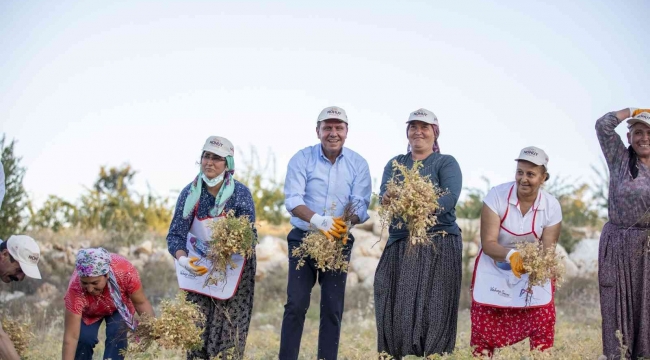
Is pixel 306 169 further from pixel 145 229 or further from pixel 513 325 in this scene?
pixel 145 229

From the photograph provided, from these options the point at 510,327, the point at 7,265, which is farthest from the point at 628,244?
the point at 7,265

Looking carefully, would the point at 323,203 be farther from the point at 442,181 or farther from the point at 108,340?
the point at 108,340

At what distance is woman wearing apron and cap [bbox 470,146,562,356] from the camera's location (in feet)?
20.2

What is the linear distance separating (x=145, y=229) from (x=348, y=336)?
27.8ft

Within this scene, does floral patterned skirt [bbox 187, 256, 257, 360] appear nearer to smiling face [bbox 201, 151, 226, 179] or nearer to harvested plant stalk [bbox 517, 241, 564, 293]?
smiling face [bbox 201, 151, 226, 179]

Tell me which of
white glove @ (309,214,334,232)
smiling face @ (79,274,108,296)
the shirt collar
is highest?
the shirt collar

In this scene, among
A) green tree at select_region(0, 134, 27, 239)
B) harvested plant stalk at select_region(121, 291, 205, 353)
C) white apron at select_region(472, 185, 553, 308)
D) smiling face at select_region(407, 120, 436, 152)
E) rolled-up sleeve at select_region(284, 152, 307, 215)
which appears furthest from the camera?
green tree at select_region(0, 134, 27, 239)

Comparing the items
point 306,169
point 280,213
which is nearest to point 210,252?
point 306,169

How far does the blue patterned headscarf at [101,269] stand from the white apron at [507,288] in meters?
2.89

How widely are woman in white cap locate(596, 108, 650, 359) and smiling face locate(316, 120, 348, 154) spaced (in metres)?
2.20

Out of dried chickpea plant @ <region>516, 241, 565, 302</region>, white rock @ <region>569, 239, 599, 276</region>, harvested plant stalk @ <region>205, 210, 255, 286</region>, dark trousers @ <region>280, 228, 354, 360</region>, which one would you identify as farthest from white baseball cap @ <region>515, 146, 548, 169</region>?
white rock @ <region>569, 239, 599, 276</region>

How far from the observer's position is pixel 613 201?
6.24m

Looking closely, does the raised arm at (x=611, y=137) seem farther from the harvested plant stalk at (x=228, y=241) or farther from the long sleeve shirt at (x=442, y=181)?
the harvested plant stalk at (x=228, y=241)

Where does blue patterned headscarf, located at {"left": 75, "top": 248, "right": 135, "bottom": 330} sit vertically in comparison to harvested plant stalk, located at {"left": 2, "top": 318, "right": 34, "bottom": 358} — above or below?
above
